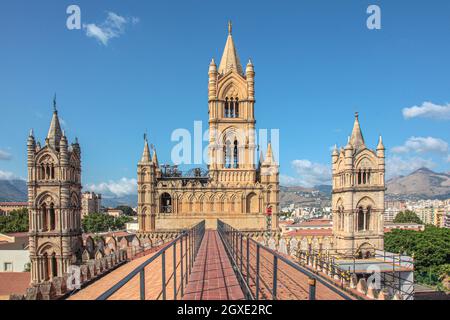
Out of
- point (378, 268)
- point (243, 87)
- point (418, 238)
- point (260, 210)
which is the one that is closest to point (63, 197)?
point (260, 210)

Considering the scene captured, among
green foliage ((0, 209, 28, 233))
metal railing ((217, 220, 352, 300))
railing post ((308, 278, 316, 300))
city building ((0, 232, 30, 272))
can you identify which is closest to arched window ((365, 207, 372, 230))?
metal railing ((217, 220, 352, 300))

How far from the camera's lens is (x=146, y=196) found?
39.7 m

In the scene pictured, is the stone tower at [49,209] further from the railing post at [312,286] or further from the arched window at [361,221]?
the railing post at [312,286]

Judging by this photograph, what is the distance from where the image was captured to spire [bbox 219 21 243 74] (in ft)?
144

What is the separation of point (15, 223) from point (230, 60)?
6009 cm

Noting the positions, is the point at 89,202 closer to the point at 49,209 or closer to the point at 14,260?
the point at 14,260

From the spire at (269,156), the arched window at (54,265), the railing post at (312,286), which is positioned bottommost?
the arched window at (54,265)

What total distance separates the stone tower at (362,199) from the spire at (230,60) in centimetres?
1749

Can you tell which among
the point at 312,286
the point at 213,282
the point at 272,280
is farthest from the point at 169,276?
the point at 312,286

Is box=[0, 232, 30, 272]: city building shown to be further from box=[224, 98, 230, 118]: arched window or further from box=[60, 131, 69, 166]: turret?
box=[224, 98, 230, 118]: arched window

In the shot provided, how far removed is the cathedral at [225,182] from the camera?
130 feet

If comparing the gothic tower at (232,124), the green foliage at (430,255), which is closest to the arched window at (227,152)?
the gothic tower at (232,124)
